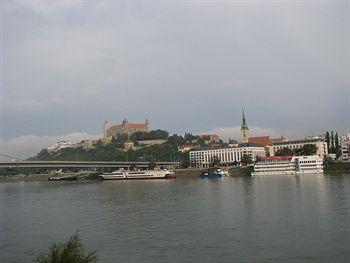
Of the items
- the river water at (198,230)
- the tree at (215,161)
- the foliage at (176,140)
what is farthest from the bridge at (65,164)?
the river water at (198,230)

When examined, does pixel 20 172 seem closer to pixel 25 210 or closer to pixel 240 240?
pixel 25 210

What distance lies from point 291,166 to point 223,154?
116 ft

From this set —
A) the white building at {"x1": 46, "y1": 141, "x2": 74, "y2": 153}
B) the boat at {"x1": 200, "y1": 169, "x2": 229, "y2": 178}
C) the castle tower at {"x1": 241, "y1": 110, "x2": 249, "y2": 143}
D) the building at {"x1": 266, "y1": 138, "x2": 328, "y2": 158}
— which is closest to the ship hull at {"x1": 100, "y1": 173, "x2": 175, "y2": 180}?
the boat at {"x1": 200, "y1": 169, "x2": 229, "y2": 178}

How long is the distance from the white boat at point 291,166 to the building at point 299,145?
2009 centimetres

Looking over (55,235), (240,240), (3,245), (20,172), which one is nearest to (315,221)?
(240,240)

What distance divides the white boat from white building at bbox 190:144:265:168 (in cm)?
2714

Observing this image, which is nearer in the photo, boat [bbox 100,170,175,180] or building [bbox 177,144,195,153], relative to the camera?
boat [bbox 100,170,175,180]

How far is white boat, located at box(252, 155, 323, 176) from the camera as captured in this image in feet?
199

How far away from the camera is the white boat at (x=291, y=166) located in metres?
60.6

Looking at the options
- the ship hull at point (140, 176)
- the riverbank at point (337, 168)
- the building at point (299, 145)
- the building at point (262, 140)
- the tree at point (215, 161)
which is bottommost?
the ship hull at point (140, 176)

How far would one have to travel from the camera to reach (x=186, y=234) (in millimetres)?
16812

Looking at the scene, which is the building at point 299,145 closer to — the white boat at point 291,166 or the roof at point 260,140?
the roof at point 260,140

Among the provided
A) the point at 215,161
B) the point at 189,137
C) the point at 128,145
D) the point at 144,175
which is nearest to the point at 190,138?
the point at 189,137

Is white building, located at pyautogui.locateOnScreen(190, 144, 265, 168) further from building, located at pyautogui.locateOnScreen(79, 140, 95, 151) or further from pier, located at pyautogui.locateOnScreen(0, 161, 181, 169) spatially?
building, located at pyautogui.locateOnScreen(79, 140, 95, 151)
